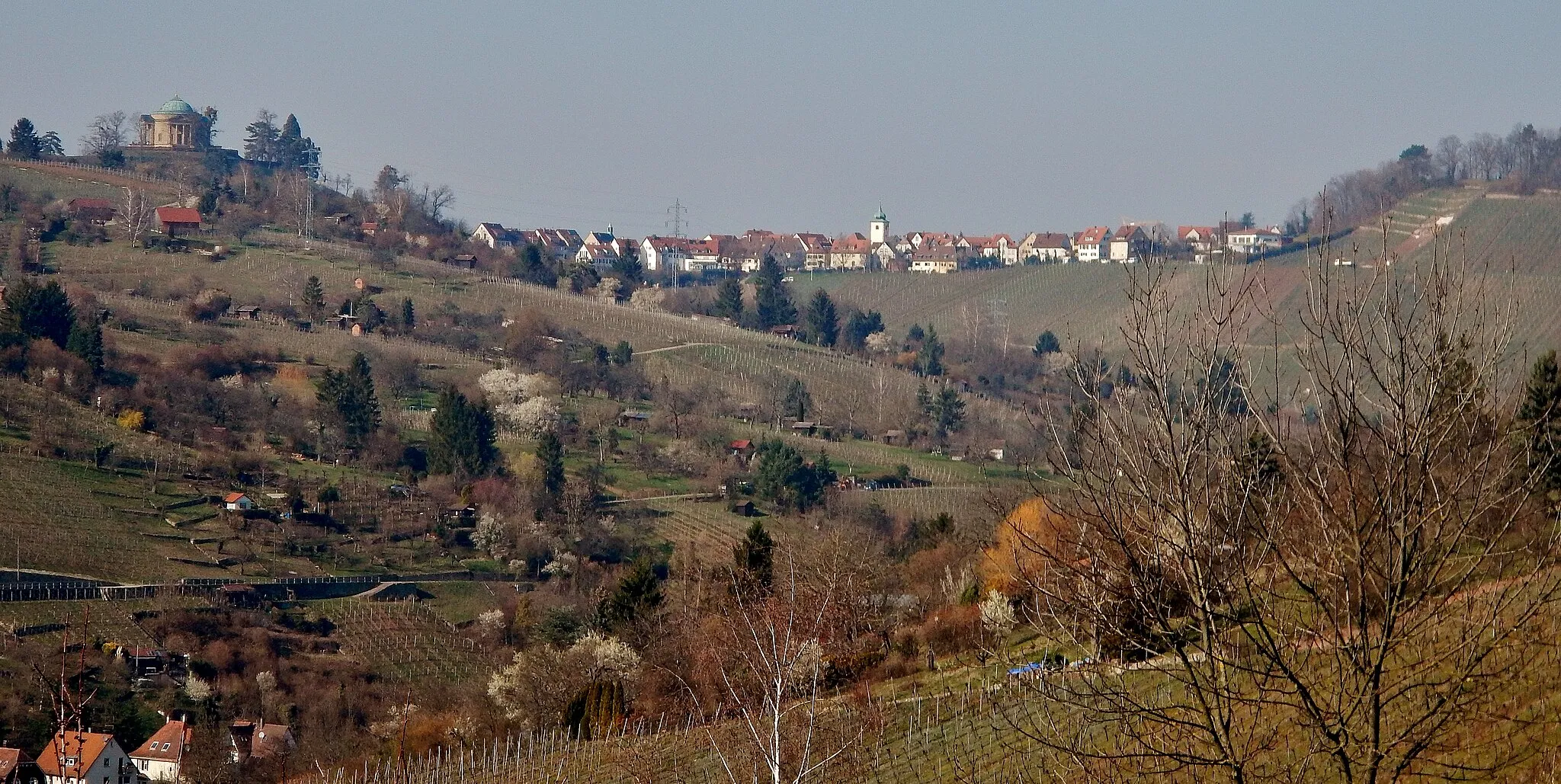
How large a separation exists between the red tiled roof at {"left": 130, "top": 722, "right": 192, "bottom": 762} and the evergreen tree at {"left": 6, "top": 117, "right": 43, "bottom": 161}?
96.2 metres

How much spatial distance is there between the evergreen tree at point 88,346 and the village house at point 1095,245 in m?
90.3

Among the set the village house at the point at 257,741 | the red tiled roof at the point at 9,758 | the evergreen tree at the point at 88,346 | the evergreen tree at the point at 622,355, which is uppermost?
the evergreen tree at the point at 88,346

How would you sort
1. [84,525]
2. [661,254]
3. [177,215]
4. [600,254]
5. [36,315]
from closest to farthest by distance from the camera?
[84,525], [36,315], [177,215], [600,254], [661,254]

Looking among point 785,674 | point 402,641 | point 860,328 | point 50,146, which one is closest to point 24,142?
point 50,146

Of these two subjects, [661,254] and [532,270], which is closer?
[532,270]

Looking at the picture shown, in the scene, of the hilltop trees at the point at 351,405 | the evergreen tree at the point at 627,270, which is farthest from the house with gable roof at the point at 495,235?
the hilltop trees at the point at 351,405

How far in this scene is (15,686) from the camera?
113ft

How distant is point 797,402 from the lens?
81.4 meters

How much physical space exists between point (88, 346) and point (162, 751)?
35959mm

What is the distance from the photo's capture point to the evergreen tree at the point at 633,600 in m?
36.5

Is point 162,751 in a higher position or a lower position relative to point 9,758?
lower

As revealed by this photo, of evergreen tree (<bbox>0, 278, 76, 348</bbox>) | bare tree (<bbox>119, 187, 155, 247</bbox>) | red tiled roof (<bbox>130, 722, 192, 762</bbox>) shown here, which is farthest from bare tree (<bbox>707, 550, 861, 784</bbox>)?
bare tree (<bbox>119, 187, 155, 247</bbox>)

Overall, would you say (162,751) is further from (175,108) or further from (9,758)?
(175,108)

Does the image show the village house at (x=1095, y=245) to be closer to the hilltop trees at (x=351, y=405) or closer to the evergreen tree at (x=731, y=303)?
the evergreen tree at (x=731, y=303)
